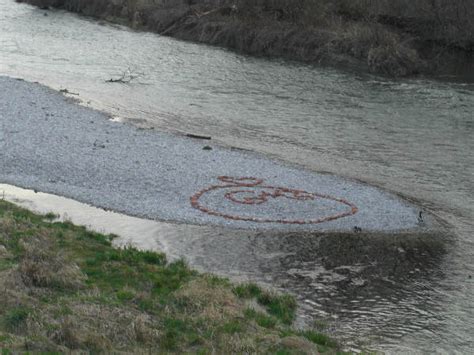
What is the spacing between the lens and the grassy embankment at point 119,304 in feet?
33.4

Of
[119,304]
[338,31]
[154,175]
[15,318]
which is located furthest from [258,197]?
[338,31]

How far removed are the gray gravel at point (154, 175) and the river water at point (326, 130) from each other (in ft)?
4.39

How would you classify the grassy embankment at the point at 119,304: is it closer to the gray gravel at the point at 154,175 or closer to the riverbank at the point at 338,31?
the gray gravel at the point at 154,175

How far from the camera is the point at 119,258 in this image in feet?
47.9

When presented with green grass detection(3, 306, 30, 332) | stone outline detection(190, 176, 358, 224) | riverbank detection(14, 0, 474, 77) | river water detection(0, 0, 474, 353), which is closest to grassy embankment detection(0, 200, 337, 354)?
green grass detection(3, 306, 30, 332)

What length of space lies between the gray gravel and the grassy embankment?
160 inches

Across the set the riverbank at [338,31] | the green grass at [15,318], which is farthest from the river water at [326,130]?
the green grass at [15,318]

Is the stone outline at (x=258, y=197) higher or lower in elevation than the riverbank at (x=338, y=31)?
lower

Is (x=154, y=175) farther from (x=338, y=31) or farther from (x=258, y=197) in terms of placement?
(x=338, y=31)

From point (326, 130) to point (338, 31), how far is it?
2084 cm

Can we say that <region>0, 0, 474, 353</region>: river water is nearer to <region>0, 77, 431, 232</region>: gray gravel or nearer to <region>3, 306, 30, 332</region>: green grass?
<region>0, 77, 431, 232</region>: gray gravel

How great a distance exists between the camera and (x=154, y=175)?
2156cm

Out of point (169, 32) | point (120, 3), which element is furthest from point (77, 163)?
point (120, 3)

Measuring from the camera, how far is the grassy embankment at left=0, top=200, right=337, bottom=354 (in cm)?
1020
